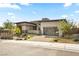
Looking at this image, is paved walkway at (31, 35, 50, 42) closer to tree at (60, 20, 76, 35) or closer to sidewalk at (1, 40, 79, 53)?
sidewalk at (1, 40, 79, 53)

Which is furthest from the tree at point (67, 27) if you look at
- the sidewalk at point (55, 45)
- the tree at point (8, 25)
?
the tree at point (8, 25)

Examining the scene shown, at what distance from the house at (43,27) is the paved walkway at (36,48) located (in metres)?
0.14

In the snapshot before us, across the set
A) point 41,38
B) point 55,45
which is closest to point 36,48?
point 41,38

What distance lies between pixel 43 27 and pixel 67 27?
31cm

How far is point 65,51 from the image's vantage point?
241 cm

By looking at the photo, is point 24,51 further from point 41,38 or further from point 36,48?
point 41,38

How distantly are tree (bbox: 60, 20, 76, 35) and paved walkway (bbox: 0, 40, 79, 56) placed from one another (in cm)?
17

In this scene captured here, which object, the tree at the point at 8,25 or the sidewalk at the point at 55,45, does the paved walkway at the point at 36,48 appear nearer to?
the sidewalk at the point at 55,45

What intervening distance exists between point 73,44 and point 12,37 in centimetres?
80

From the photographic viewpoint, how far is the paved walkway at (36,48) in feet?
7.89

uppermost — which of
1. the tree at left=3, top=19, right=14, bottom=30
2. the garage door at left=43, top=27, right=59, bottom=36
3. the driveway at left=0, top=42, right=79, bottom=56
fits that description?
the tree at left=3, top=19, right=14, bottom=30

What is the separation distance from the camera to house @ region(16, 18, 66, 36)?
8.08 feet

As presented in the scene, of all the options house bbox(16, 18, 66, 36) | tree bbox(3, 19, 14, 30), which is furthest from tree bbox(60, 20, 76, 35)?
tree bbox(3, 19, 14, 30)

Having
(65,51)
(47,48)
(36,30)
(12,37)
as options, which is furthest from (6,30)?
(65,51)
